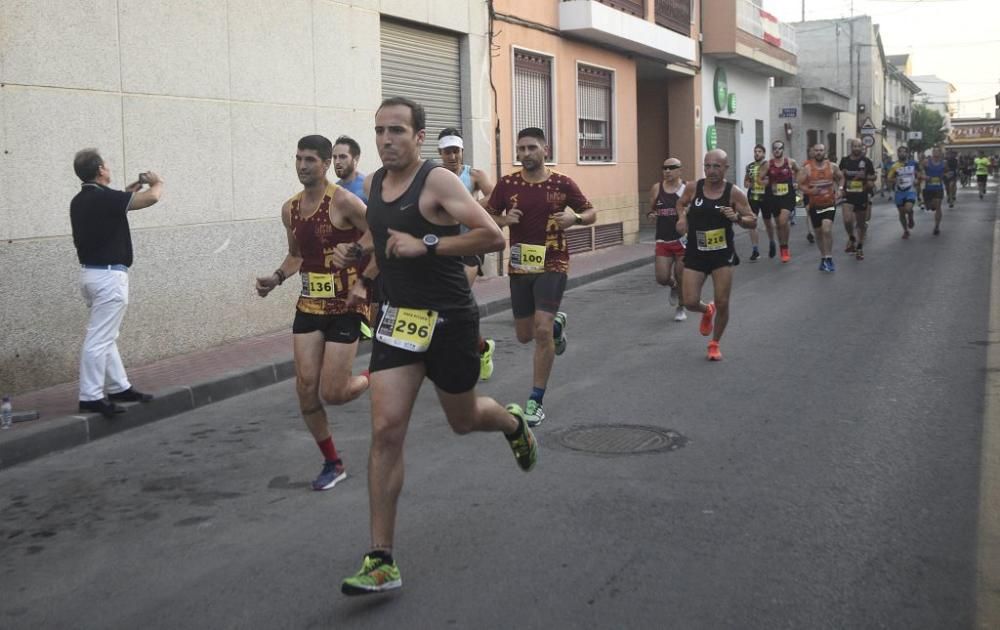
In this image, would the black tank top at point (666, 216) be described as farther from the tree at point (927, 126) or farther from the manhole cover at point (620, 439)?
the tree at point (927, 126)

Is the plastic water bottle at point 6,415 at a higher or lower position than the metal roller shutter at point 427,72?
lower

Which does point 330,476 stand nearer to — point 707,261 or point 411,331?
point 411,331

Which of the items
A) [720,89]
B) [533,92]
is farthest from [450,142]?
[720,89]

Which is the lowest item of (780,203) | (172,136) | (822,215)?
(822,215)

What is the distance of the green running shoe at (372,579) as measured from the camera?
3.90 m

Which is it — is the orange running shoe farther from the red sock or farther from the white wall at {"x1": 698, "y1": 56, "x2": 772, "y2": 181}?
the white wall at {"x1": 698, "y1": 56, "x2": 772, "y2": 181}

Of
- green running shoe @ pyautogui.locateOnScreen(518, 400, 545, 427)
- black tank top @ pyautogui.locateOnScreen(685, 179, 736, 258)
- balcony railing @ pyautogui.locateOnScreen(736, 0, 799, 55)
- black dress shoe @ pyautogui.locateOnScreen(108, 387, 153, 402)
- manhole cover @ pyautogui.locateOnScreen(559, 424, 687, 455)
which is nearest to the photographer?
manhole cover @ pyautogui.locateOnScreen(559, 424, 687, 455)

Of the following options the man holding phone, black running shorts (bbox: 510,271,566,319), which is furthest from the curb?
black running shorts (bbox: 510,271,566,319)

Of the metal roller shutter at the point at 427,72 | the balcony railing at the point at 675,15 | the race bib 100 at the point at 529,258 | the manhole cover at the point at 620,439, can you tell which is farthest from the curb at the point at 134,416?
the balcony railing at the point at 675,15

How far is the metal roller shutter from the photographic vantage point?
13.9m

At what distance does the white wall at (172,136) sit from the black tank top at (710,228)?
4.49 meters

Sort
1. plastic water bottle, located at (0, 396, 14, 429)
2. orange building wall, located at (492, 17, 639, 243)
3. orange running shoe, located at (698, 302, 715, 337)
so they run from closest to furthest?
plastic water bottle, located at (0, 396, 14, 429) < orange running shoe, located at (698, 302, 715, 337) < orange building wall, located at (492, 17, 639, 243)

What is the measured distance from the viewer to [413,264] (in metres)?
4.25

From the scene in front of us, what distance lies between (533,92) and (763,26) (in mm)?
14742
